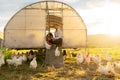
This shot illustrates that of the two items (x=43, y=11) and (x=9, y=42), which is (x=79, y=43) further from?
(x=9, y=42)

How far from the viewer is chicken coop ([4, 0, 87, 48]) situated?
21453mm

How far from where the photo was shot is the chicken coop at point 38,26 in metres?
21.5

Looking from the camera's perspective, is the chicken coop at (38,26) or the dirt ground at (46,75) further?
the chicken coop at (38,26)

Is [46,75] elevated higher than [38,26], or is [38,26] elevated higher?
[38,26]

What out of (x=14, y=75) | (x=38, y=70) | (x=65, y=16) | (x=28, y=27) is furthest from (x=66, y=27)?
(x=14, y=75)

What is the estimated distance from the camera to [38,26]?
21.7 meters

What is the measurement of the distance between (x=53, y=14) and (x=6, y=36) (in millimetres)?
3688

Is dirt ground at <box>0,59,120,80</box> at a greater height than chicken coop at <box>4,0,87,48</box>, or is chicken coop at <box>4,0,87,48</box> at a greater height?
chicken coop at <box>4,0,87,48</box>

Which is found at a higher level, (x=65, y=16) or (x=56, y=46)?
(x=65, y=16)

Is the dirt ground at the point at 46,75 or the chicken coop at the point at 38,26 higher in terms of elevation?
the chicken coop at the point at 38,26

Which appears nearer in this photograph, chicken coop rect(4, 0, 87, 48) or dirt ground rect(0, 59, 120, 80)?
dirt ground rect(0, 59, 120, 80)

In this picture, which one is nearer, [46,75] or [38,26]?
[46,75]

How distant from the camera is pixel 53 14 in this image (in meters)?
22.9

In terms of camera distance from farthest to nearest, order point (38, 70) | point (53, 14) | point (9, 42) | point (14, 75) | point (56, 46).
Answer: point (53, 14)
point (9, 42)
point (56, 46)
point (38, 70)
point (14, 75)
